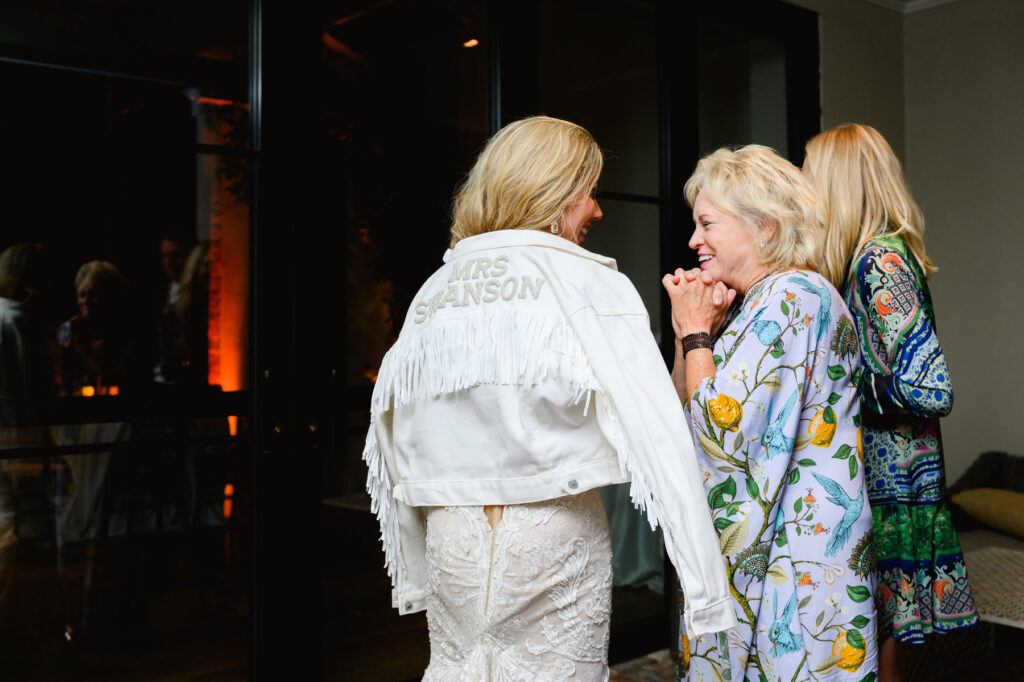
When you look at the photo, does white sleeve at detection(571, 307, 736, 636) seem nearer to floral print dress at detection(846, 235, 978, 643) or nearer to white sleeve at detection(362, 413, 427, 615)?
white sleeve at detection(362, 413, 427, 615)

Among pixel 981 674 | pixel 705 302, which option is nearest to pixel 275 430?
pixel 705 302

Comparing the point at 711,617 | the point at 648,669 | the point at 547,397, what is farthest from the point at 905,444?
the point at 648,669

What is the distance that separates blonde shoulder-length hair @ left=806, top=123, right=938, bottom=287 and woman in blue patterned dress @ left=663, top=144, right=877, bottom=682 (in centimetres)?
47

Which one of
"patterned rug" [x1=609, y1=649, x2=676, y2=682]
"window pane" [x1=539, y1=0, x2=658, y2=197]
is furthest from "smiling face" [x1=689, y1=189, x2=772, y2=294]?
"patterned rug" [x1=609, y1=649, x2=676, y2=682]

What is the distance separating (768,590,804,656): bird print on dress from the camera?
1688 millimetres

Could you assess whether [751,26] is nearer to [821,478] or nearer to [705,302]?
[705,302]

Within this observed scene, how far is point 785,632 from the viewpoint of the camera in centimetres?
169

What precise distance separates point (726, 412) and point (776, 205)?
0.42 meters

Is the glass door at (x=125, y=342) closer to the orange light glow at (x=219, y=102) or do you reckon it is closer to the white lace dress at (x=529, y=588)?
the orange light glow at (x=219, y=102)

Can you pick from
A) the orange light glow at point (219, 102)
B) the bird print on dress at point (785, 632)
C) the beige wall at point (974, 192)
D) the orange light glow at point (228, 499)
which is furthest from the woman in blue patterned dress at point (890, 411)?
the beige wall at point (974, 192)

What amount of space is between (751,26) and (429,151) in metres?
1.93

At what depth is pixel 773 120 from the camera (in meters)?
4.44

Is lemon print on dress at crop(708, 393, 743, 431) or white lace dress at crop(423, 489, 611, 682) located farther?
lemon print on dress at crop(708, 393, 743, 431)

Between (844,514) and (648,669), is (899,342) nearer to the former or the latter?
(844,514)
